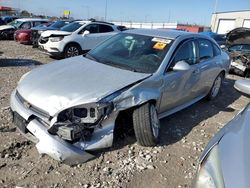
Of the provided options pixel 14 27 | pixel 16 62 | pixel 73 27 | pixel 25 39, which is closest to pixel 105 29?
pixel 73 27

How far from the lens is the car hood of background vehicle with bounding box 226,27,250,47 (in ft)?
40.4

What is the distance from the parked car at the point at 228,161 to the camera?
168 centimetres

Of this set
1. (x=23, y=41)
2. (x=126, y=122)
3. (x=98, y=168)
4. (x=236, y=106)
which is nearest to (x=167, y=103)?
(x=126, y=122)

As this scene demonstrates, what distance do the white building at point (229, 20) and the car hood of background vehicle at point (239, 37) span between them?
75.5 ft

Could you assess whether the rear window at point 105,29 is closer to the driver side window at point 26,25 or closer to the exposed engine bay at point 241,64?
the exposed engine bay at point 241,64

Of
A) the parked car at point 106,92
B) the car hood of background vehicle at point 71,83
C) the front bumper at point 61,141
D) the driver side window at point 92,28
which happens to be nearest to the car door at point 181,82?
the parked car at point 106,92

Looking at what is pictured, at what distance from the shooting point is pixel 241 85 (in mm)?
3266

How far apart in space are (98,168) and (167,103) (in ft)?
5.18

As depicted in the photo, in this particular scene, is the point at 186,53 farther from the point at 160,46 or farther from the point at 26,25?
the point at 26,25

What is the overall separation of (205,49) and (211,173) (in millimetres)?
4134

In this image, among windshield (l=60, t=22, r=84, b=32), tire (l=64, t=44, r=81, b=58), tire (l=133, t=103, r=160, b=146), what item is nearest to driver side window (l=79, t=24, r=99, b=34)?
windshield (l=60, t=22, r=84, b=32)

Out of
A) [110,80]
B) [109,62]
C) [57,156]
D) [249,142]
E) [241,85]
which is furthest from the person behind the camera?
[109,62]

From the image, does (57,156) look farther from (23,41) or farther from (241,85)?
(23,41)

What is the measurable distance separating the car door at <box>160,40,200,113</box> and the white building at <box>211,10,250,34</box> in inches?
1263
